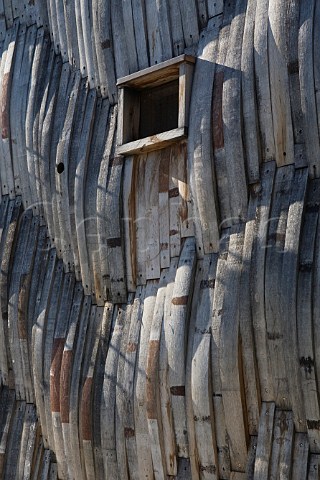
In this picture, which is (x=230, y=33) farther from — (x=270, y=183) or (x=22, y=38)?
(x=22, y=38)

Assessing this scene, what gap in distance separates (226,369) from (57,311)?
7.12 ft

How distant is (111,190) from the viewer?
281 inches

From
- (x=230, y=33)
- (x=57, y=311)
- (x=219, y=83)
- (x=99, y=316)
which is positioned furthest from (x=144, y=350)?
(x=230, y=33)

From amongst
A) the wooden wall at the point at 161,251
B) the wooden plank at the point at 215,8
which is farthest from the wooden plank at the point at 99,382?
the wooden plank at the point at 215,8

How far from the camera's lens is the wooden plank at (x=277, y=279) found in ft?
18.8

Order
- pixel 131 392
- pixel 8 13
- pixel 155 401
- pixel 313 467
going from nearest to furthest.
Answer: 1. pixel 313 467
2. pixel 155 401
3. pixel 131 392
4. pixel 8 13

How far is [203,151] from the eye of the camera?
6422mm

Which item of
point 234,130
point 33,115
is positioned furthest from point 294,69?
point 33,115

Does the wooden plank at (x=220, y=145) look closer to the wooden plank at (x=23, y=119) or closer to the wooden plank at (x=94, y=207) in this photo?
the wooden plank at (x=94, y=207)

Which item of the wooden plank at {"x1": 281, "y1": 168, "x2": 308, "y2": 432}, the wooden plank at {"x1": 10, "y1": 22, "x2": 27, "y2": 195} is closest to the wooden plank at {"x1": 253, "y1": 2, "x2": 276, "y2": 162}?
the wooden plank at {"x1": 281, "y1": 168, "x2": 308, "y2": 432}

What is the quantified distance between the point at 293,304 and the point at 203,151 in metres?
1.51

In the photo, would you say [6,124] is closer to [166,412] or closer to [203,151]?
[203,151]

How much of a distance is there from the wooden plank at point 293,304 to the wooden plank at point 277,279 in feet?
0.15

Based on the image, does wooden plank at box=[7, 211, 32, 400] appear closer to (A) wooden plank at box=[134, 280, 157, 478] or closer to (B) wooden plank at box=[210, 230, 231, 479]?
(A) wooden plank at box=[134, 280, 157, 478]
